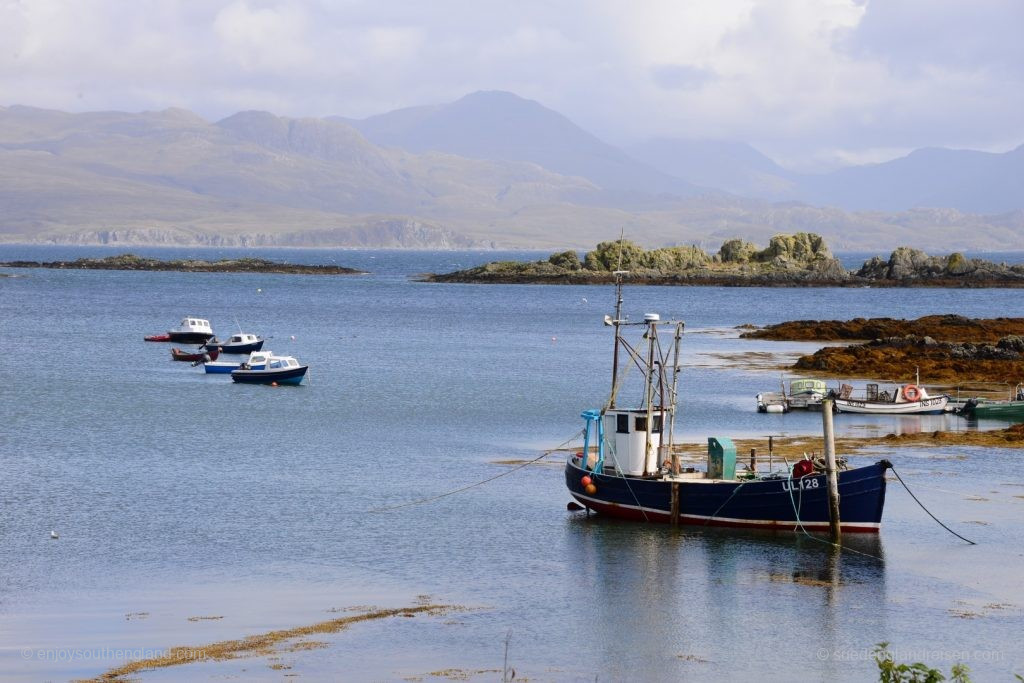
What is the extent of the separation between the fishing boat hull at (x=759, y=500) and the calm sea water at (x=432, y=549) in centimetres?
64

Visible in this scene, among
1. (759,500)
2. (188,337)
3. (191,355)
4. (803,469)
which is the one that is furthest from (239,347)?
(803,469)

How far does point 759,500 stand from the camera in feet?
112

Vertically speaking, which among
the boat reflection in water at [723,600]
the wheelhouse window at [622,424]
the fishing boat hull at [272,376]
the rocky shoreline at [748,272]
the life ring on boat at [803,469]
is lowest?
the boat reflection in water at [723,600]

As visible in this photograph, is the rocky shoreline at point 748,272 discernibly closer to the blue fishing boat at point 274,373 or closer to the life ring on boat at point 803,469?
the blue fishing boat at point 274,373

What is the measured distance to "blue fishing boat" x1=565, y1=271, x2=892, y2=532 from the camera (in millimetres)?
33719

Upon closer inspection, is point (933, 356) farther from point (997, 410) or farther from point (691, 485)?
point (691, 485)

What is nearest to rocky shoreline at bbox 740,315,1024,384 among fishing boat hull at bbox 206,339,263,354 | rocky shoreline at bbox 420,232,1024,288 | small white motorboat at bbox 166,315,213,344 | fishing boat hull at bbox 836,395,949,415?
fishing boat hull at bbox 836,395,949,415

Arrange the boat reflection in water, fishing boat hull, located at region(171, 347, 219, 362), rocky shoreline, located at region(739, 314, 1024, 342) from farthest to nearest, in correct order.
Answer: rocky shoreline, located at region(739, 314, 1024, 342) < fishing boat hull, located at region(171, 347, 219, 362) < the boat reflection in water

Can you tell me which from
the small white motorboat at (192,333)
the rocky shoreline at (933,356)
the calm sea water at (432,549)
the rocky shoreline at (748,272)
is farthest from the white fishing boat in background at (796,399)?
the rocky shoreline at (748,272)

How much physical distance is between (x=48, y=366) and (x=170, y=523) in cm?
4321

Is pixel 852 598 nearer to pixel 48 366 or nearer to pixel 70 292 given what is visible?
pixel 48 366

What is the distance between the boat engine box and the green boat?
911 inches

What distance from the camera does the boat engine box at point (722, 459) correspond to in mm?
34688

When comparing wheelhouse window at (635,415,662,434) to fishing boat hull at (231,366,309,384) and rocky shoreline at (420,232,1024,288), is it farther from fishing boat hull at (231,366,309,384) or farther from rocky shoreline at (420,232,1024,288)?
rocky shoreline at (420,232,1024,288)
